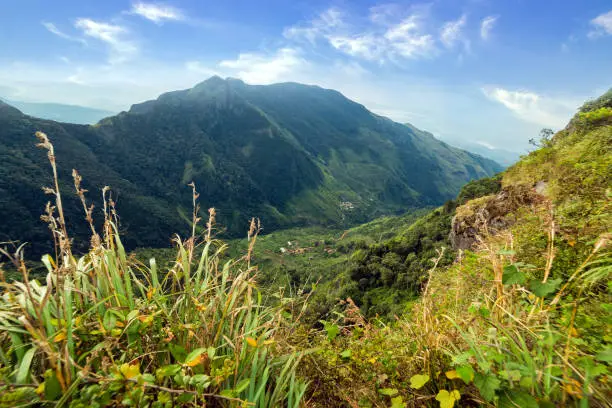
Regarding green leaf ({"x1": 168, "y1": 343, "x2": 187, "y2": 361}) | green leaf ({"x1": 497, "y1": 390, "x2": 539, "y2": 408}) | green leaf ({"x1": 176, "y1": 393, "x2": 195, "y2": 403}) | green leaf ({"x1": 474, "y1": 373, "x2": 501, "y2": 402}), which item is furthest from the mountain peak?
green leaf ({"x1": 497, "y1": 390, "x2": 539, "y2": 408})

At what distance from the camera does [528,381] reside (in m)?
1.87

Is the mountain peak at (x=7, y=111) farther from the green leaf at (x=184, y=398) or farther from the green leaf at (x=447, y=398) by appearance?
the green leaf at (x=447, y=398)

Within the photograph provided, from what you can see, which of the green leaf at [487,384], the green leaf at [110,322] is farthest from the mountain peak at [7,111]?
the green leaf at [487,384]

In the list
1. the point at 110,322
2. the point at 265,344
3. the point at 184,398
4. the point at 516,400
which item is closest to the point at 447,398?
the point at 516,400

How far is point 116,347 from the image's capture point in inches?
93.2

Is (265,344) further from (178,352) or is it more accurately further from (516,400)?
(516,400)

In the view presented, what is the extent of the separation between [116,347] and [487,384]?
8.99 feet

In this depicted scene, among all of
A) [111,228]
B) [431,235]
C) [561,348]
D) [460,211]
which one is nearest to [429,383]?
[561,348]

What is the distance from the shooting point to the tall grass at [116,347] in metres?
1.84

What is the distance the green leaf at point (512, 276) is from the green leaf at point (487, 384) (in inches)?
32.9

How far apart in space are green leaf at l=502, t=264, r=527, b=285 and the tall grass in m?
1.96

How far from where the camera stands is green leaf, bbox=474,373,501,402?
188cm

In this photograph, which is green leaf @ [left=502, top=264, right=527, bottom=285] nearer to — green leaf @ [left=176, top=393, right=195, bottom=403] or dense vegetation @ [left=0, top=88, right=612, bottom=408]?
dense vegetation @ [left=0, top=88, right=612, bottom=408]

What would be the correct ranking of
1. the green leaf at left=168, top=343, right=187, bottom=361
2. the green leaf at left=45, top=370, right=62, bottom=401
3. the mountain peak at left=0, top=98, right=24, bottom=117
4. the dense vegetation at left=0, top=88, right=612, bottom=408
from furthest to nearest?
the mountain peak at left=0, top=98, right=24, bottom=117, the green leaf at left=168, top=343, right=187, bottom=361, the dense vegetation at left=0, top=88, right=612, bottom=408, the green leaf at left=45, top=370, right=62, bottom=401
